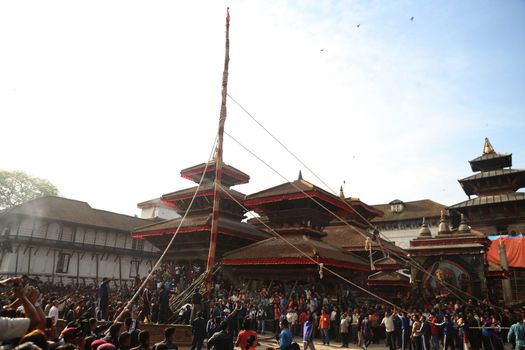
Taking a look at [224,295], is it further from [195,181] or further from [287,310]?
[195,181]

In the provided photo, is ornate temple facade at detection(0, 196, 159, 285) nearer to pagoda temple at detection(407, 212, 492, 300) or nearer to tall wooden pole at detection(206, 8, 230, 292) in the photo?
pagoda temple at detection(407, 212, 492, 300)

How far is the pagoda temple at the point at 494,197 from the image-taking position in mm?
31625

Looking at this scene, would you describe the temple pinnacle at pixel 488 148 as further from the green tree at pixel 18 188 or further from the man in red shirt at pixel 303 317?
the green tree at pixel 18 188

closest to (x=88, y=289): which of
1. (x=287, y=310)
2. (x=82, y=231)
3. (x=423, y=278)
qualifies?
(x=82, y=231)

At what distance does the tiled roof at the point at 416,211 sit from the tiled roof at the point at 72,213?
106ft

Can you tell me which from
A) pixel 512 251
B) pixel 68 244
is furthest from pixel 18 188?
pixel 512 251

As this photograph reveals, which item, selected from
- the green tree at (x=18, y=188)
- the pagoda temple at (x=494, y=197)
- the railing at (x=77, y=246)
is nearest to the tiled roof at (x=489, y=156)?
the pagoda temple at (x=494, y=197)

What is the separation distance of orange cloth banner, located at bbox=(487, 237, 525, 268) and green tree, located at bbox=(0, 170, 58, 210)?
51.0 m

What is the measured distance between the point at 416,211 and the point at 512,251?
17.5m

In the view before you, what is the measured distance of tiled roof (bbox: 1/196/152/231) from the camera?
3828cm

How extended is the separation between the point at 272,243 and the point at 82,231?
3006 cm

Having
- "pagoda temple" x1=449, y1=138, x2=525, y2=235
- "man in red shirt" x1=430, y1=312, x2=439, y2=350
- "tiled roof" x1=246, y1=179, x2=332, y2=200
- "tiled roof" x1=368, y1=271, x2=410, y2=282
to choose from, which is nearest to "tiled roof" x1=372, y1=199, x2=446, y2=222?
"pagoda temple" x1=449, y1=138, x2=525, y2=235

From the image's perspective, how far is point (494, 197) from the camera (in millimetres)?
32844

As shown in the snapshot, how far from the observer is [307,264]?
18.5m
